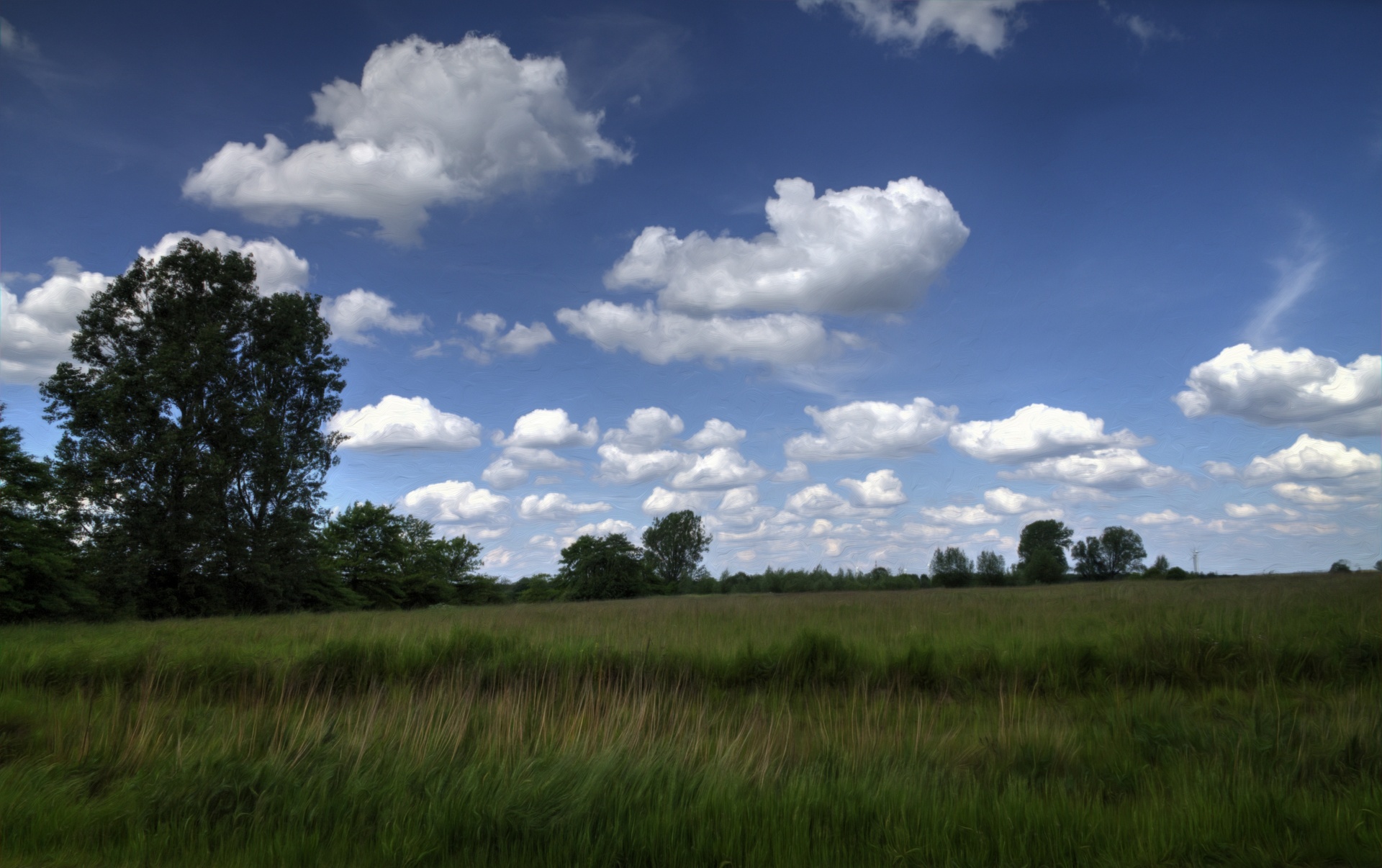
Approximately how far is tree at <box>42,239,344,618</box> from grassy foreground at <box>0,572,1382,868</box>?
55.2 ft

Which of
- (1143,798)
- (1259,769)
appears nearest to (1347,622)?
(1259,769)

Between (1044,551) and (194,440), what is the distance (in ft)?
225

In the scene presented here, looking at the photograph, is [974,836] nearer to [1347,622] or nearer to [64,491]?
[1347,622]

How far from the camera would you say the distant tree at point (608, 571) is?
66.9m

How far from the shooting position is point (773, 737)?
666cm

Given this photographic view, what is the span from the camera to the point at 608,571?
67.8 meters

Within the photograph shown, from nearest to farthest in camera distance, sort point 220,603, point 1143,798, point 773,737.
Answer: point 1143,798 < point 773,737 < point 220,603

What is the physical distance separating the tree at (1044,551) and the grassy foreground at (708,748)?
56858 mm

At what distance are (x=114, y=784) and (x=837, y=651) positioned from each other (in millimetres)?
8013

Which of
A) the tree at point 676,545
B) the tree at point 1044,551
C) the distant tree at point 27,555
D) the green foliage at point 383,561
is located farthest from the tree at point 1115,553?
the distant tree at point 27,555

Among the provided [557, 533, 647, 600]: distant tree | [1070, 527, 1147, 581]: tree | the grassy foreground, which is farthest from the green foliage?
[1070, 527, 1147, 581]: tree

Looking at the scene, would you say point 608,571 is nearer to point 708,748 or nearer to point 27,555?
point 27,555

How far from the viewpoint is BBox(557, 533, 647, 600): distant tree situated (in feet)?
220

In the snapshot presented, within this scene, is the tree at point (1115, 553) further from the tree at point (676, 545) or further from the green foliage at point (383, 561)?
the green foliage at point (383, 561)
